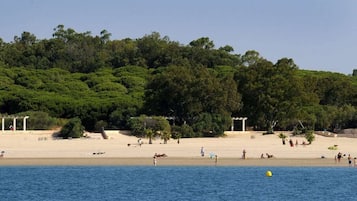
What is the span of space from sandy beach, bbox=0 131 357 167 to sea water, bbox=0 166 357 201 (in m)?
1.40

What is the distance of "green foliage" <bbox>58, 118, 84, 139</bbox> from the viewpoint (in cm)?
7075

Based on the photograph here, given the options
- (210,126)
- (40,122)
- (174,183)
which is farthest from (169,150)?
(40,122)

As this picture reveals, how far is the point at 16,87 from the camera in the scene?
305 ft

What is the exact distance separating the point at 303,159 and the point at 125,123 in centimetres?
2421

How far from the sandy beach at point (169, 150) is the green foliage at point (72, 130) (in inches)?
42.1

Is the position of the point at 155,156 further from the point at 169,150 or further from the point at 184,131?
the point at 184,131

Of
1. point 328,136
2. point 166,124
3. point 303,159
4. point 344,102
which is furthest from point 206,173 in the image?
point 344,102

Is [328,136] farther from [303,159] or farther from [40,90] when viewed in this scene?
[40,90]

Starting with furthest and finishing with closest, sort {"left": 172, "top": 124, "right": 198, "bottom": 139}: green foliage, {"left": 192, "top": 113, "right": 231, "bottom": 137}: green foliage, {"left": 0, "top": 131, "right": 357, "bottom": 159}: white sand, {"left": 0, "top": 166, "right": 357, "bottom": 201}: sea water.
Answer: {"left": 192, "top": 113, "right": 231, "bottom": 137}: green foliage
{"left": 172, "top": 124, "right": 198, "bottom": 139}: green foliage
{"left": 0, "top": 131, "right": 357, "bottom": 159}: white sand
{"left": 0, "top": 166, "right": 357, "bottom": 201}: sea water

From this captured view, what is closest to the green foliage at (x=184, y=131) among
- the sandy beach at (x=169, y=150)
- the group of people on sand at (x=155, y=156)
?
the sandy beach at (x=169, y=150)

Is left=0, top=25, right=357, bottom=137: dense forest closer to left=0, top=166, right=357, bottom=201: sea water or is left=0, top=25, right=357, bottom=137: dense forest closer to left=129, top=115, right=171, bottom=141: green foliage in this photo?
left=129, top=115, right=171, bottom=141: green foliage

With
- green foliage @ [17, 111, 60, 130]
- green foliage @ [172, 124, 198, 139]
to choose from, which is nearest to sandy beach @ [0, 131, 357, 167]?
green foliage @ [172, 124, 198, 139]

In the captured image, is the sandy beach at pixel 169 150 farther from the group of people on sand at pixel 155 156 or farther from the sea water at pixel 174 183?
the sea water at pixel 174 183

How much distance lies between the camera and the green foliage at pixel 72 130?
7075cm
